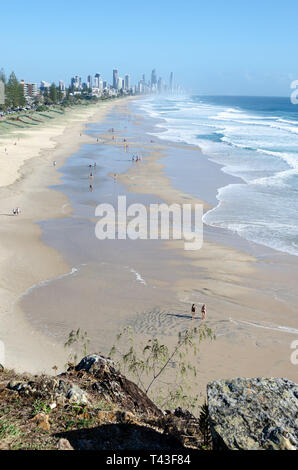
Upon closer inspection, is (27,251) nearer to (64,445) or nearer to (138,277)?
(138,277)

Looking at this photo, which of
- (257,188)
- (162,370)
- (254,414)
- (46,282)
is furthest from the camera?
(257,188)

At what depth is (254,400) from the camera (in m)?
4.64

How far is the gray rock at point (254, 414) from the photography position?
4.02 m

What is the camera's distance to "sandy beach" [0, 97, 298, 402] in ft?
38.3

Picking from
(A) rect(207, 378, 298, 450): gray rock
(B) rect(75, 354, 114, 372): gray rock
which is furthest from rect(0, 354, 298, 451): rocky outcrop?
(B) rect(75, 354, 114, 372): gray rock

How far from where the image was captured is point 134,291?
15.2 m

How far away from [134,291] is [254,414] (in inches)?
430

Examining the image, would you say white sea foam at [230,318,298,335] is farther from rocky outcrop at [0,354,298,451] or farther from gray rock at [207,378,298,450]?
gray rock at [207,378,298,450]

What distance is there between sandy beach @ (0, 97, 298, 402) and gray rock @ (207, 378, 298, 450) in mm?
5445

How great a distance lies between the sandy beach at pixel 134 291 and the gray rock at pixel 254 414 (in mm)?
5445

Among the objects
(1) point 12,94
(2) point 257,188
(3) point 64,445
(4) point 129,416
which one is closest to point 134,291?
(4) point 129,416

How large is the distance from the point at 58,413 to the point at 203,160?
40.3m
